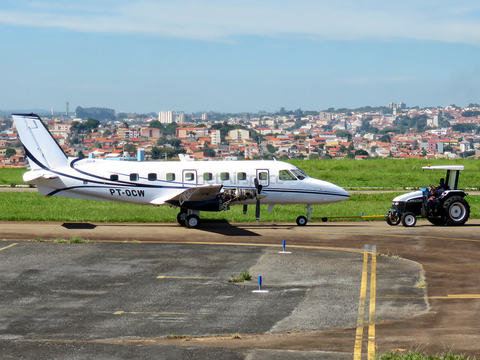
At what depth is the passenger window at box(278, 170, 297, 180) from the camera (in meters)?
31.8

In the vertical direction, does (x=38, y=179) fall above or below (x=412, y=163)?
above

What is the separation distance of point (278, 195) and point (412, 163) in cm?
5423

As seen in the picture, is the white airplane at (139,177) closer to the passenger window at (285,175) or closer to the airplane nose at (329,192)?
the passenger window at (285,175)

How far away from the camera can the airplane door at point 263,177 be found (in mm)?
31516

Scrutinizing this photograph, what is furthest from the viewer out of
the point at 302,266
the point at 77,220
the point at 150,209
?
the point at 150,209

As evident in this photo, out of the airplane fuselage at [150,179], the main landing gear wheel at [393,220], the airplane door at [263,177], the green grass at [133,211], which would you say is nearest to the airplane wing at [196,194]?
the airplane fuselage at [150,179]

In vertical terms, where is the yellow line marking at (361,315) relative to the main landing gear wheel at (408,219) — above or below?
above

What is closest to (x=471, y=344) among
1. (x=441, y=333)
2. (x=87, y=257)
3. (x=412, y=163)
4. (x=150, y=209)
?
(x=441, y=333)

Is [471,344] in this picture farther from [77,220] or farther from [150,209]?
[150,209]

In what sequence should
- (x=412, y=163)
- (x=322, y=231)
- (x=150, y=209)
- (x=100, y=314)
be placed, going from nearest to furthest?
1. (x=100, y=314)
2. (x=322, y=231)
3. (x=150, y=209)
4. (x=412, y=163)

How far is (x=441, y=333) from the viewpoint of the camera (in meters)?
14.3

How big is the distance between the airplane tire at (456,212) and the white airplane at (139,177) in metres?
7.75

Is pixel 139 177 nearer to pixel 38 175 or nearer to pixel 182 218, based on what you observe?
pixel 182 218

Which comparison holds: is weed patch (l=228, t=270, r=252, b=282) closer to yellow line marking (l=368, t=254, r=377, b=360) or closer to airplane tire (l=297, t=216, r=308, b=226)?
yellow line marking (l=368, t=254, r=377, b=360)
